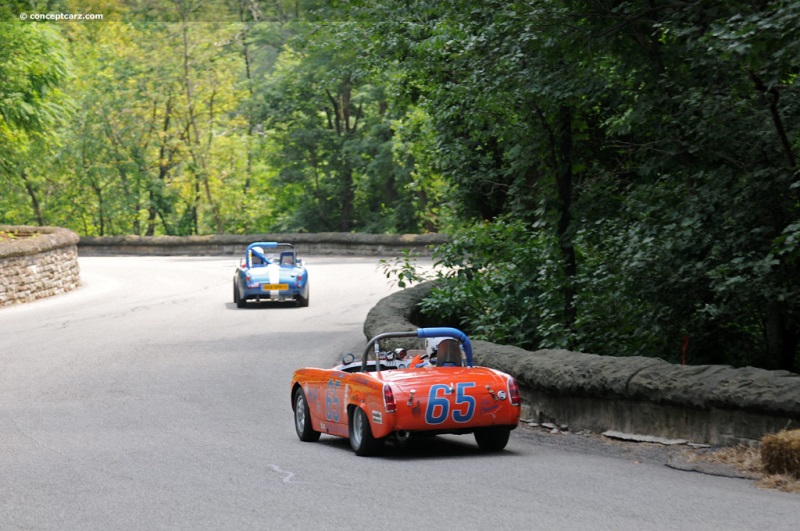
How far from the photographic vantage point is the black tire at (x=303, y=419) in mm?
11562

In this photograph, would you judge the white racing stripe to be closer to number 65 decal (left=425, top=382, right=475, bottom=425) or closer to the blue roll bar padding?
the blue roll bar padding

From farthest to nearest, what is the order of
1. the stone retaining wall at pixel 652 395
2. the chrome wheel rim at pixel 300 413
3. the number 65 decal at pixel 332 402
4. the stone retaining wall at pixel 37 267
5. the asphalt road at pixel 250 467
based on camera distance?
the stone retaining wall at pixel 37 267 < the chrome wheel rim at pixel 300 413 < the number 65 decal at pixel 332 402 < the stone retaining wall at pixel 652 395 < the asphalt road at pixel 250 467

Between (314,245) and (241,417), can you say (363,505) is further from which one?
(314,245)

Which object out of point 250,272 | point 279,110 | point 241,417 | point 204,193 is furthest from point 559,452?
point 204,193

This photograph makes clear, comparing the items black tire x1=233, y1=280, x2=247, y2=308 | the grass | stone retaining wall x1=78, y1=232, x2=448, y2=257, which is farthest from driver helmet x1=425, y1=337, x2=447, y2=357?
stone retaining wall x1=78, y1=232, x2=448, y2=257

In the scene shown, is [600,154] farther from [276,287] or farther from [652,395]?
[276,287]

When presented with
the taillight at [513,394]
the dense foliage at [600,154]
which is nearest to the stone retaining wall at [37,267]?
the dense foliage at [600,154]

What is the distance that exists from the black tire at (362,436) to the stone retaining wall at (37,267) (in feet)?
64.5

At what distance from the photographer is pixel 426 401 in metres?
9.77

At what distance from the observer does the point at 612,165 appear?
57.0ft

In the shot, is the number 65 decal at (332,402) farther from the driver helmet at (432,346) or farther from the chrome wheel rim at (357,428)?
the driver helmet at (432,346)

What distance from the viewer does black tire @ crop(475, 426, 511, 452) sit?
10188 mm

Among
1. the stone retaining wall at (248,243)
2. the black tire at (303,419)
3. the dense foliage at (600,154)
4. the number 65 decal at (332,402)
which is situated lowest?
the stone retaining wall at (248,243)

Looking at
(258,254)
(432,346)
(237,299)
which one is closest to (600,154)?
(432,346)
